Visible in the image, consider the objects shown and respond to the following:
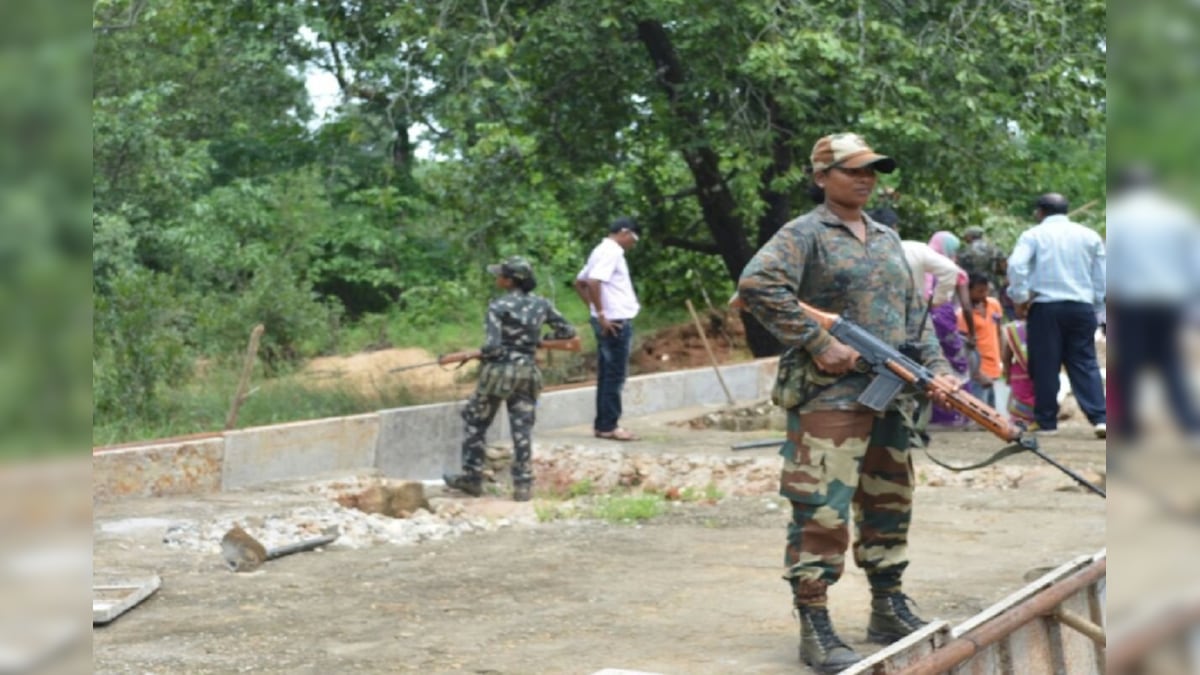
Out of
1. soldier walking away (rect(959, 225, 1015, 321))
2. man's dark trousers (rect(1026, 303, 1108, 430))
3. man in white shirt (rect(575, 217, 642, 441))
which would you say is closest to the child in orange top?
soldier walking away (rect(959, 225, 1015, 321))

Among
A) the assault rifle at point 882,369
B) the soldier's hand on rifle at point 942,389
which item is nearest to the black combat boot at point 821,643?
the assault rifle at point 882,369

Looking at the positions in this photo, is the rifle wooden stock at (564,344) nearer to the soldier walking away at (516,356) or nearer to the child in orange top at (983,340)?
the soldier walking away at (516,356)

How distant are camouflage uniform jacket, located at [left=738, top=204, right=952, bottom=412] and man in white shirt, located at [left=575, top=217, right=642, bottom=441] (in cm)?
668

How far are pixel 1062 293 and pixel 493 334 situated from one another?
3674 millimetres

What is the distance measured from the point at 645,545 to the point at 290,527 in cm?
193

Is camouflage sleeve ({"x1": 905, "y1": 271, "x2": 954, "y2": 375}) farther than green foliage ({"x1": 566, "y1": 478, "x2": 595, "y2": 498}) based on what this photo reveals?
No

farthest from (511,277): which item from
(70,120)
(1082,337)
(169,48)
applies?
(169,48)

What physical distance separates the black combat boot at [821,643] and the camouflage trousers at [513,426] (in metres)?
5.07

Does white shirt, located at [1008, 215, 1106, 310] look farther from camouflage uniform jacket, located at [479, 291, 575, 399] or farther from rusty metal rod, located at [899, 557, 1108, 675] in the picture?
rusty metal rod, located at [899, 557, 1108, 675]

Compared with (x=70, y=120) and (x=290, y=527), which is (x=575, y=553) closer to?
(x=290, y=527)

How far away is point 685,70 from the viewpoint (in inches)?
595

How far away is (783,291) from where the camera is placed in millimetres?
4727

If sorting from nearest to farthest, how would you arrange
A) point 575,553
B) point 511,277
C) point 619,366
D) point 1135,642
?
point 1135,642 < point 575,553 < point 511,277 < point 619,366

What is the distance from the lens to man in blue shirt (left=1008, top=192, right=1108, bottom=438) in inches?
383
